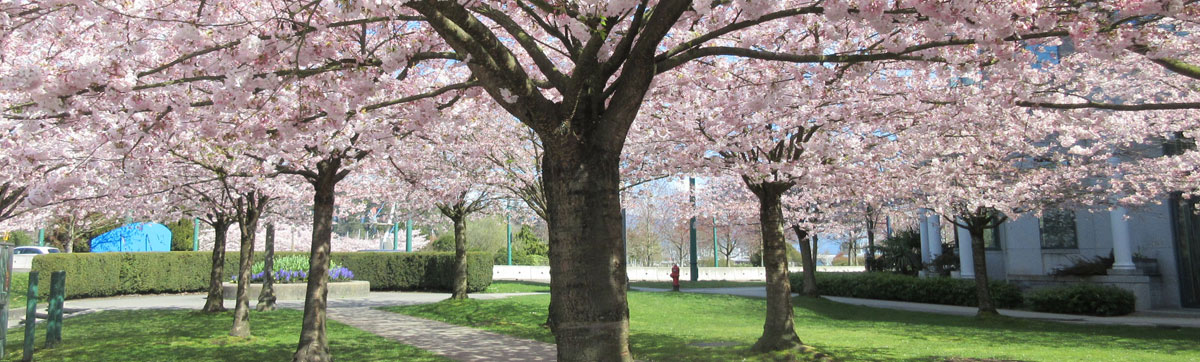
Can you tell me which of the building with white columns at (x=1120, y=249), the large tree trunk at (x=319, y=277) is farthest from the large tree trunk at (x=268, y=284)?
the building with white columns at (x=1120, y=249)

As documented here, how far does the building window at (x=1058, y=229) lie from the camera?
61.9 feet

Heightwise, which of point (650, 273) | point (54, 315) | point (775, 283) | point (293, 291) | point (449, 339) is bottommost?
point (449, 339)

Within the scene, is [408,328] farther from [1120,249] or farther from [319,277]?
[1120,249]

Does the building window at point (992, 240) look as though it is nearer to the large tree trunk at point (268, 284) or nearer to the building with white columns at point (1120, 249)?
the building with white columns at point (1120, 249)

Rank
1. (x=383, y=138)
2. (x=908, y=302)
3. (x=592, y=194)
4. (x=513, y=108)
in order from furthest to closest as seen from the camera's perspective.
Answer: (x=908, y=302) < (x=383, y=138) < (x=513, y=108) < (x=592, y=194)

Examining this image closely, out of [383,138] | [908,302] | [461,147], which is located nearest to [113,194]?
[461,147]

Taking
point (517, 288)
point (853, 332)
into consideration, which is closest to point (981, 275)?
point (853, 332)

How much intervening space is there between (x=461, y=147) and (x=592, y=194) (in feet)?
30.4

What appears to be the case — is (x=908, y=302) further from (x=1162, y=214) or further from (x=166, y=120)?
(x=166, y=120)

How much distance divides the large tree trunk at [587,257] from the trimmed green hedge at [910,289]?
54.5 ft

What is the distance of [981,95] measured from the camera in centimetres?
709

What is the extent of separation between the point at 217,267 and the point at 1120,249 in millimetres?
20333

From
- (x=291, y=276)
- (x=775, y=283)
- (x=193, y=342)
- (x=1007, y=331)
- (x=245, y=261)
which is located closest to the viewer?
(x=775, y=283)

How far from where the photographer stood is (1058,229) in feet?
62.7
